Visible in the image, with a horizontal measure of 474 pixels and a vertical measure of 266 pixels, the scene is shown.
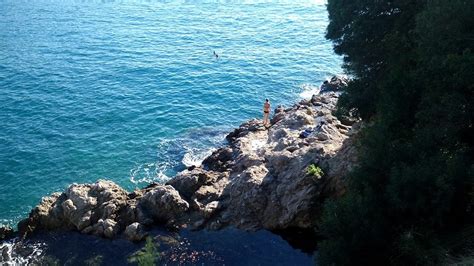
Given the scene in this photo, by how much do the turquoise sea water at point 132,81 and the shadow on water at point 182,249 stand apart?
6.60 m

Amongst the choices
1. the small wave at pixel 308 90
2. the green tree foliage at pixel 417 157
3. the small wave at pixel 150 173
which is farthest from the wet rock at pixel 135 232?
the small wave at pixel 308 90

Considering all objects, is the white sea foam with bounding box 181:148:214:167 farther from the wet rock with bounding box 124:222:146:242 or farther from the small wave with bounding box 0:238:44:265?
the small wave with bounding box 0:238:44:265

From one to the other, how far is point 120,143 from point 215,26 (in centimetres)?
3926

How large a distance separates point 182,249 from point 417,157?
15.3 m

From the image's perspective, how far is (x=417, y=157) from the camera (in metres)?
20.3

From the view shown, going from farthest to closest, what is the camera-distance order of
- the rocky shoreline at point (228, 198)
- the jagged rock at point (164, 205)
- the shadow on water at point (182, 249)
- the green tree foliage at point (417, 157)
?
the jagged rock at point (164, 205) < the rocky shoreline at point (228, 198) < the shadow on water at point (182, 249) < the green tree foliage at point (417, 157)

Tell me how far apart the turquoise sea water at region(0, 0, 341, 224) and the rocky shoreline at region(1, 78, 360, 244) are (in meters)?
5.23

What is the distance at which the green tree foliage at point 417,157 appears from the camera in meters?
19.1

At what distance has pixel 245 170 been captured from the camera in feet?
107

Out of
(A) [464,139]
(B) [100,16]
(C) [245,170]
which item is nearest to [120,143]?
(C) [245,170]

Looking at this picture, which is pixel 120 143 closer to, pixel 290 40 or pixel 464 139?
pixel 464 139

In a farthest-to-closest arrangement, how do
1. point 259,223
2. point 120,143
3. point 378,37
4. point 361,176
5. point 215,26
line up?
point 215,26 → point 120,143 → point 259,223 → point 378,37 → point 361,176

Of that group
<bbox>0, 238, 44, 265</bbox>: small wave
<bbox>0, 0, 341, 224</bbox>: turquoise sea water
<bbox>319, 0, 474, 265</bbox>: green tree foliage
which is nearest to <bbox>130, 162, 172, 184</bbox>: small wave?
<bbox>0, 0, 341, 224</bbox>: turquoise sea water

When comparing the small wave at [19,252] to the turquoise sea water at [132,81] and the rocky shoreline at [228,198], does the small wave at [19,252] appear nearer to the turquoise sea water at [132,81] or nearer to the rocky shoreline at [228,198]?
the rocky shoreline at [228,198]
